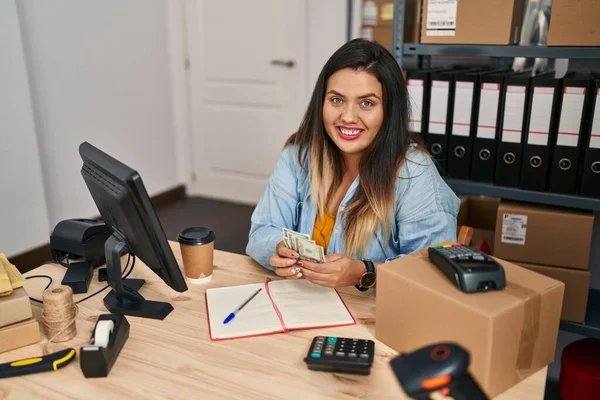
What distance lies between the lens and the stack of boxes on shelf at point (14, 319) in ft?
3.57

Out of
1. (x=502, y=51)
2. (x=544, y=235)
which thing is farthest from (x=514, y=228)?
(x=502, y=51)

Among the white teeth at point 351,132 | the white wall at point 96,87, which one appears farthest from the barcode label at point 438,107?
the white wall at point 96,87

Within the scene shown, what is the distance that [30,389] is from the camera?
98 cm

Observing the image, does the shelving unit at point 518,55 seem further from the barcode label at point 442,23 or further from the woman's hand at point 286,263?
the woman's hand at point 286,263

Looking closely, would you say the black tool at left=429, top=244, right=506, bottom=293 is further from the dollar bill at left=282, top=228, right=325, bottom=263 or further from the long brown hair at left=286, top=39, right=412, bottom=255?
the long brown hair at left=286, top=39, right=412, bottom=255

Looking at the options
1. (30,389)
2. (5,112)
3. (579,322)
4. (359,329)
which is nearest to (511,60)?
(579,322)

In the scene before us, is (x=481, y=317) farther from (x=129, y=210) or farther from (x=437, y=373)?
(x=129, y=210)

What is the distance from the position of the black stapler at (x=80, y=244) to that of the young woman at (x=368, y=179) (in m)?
0.41

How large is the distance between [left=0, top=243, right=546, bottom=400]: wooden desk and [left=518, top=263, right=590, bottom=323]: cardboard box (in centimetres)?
94

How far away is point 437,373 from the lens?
0.62m

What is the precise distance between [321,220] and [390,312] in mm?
604

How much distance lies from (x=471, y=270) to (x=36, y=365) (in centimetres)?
82

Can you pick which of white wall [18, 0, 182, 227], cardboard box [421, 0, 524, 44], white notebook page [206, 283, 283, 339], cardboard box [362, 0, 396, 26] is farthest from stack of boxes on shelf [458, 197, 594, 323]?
white wall [18, 0, 182, 227]

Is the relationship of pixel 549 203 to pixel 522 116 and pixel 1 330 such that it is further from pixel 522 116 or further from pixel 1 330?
pixel 1 330
